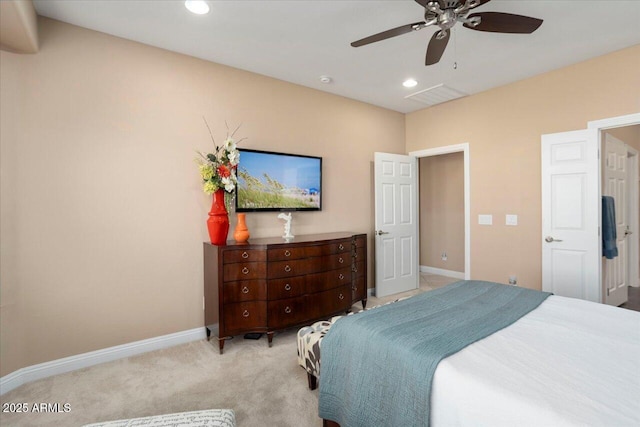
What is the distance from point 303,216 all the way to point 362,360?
2427 millimetres

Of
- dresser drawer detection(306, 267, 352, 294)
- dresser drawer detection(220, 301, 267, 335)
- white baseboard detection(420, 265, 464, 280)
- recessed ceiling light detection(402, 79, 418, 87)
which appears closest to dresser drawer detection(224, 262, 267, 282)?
dresser drawer detection(220, 301, 267, 335)

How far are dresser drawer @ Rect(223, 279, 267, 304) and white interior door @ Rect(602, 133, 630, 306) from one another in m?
3.61

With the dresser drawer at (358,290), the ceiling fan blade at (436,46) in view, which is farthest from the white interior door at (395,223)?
the ceiling fan blade at (436,46)

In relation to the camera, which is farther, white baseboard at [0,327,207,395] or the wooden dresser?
the wooden dresser

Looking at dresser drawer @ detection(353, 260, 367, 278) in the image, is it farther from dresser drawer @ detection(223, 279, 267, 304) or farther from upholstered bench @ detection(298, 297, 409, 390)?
upholstered bench @ detection(298, 297, 409, 390)

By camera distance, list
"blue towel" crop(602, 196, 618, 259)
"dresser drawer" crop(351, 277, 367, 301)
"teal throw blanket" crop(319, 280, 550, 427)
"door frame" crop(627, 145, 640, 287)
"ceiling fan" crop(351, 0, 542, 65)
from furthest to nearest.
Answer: "door frame" crop(627, 145, 640, 287), "dresser drawer" crop(351, 277, 367, 301), "blue towel" crop(602, 196, 618, 259), "ceiling fan" crop(351, 0, 542, 65), "teal throw blanket" crop(319, 280, 550, 427)

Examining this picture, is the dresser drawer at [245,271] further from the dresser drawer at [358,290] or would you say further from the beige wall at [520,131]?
→ the beige wall at [520,131]

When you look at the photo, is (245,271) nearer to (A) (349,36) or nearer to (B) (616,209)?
(A) (349,36)

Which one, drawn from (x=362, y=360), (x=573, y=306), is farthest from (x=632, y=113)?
(x=362, y=360)

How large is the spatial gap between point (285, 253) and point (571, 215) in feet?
10.1

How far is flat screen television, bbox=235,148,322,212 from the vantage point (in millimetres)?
3287

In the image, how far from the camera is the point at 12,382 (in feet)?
7.27

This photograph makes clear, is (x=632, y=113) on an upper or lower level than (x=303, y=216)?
upper

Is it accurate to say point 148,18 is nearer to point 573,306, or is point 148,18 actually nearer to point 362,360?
point 362,360
